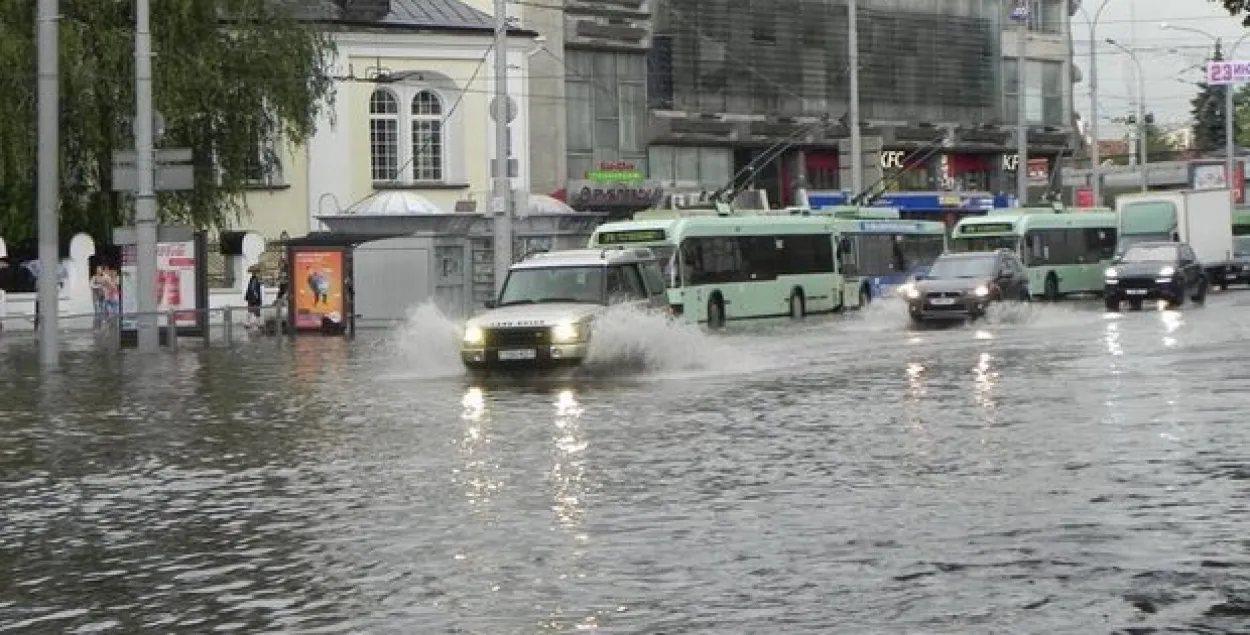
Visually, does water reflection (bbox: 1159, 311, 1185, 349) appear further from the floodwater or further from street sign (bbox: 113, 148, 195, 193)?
street sign (bbox: 113, 148, 195, 193)

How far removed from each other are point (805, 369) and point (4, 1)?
24.0 meters

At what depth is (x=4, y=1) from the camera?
44906mm

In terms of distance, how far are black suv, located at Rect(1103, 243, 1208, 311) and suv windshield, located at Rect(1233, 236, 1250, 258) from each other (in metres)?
20.3

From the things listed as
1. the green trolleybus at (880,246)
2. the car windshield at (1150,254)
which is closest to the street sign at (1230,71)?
the green trolleybus at (880,246)

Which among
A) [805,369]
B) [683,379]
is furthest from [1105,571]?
[805,369]

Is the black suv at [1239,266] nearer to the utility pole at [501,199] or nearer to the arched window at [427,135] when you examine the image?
the arched window at [427,135]

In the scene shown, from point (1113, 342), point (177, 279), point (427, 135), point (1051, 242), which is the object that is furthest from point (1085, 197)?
point (1113, 342)

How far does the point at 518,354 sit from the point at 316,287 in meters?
21.6

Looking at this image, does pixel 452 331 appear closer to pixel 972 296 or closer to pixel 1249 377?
pixel 1249 377

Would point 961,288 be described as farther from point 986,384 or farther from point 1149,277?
point 986,384

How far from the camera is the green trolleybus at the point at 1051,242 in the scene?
196 ft

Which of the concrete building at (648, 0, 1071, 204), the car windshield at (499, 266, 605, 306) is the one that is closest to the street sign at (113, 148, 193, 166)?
the car windshield at (499, 266, 605, 306)

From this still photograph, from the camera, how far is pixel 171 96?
46344 millimetres

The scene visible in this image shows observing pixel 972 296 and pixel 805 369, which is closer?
pixel 805 369
